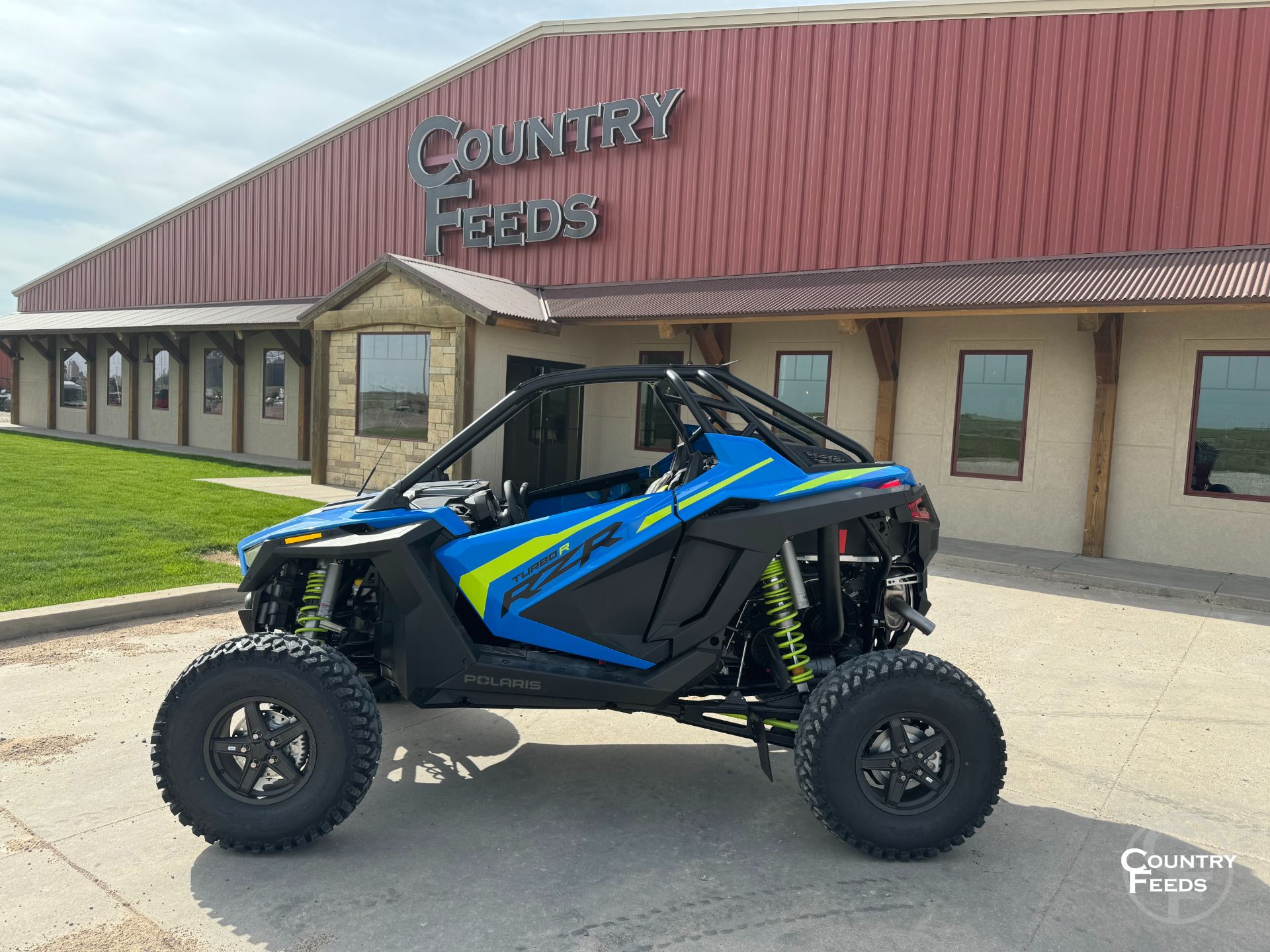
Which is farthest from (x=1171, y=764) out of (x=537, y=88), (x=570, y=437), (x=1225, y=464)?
(x=537, y=88)

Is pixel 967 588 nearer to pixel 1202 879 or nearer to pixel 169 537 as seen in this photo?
pixel 1202 879

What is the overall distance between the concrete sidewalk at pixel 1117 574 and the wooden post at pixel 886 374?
6.12 ft

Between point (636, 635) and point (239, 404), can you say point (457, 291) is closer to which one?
point (239, 404)

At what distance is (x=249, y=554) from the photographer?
387 centimetres

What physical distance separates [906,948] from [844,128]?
1228cm

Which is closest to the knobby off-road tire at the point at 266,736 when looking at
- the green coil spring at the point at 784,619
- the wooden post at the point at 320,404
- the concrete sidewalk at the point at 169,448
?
the green coil spring at the point at 784,619

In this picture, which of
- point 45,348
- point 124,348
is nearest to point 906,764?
point 124,348

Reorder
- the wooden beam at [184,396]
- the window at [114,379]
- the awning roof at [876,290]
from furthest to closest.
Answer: the window at [114,379], the wooden beam at [184,396], the awning roof at [876,290]

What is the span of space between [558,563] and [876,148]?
1110 cm

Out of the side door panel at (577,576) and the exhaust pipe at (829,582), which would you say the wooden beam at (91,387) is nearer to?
the side door panel at (577,576)

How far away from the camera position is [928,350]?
12250mm

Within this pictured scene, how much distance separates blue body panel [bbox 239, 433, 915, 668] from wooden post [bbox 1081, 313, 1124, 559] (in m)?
8.36

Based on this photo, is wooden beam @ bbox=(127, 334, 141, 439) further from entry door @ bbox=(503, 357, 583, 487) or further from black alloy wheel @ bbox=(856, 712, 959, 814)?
black alloy wheel @ bbox=(856, 712, 959, 814)

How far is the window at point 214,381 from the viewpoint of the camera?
22078 millimetres
